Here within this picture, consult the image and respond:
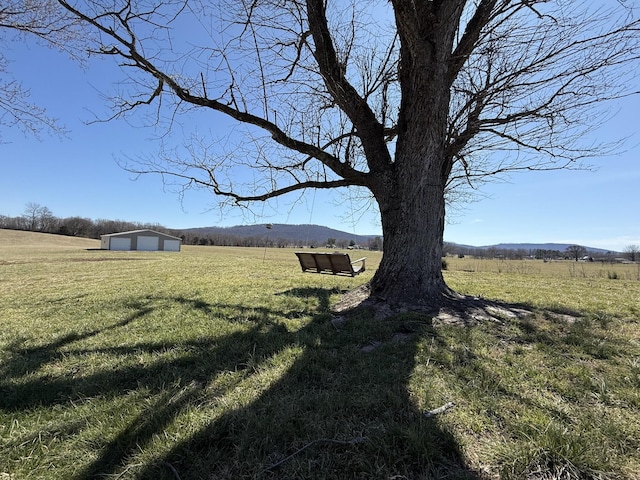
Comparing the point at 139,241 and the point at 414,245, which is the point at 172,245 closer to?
the point at 139,241

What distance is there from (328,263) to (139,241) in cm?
5736

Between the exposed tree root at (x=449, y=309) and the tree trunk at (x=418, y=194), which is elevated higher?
the tree trunk at (x=418, y=194)

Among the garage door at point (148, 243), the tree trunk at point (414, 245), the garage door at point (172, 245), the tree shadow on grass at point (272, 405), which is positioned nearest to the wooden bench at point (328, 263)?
the tree trunk at point (414, 245)

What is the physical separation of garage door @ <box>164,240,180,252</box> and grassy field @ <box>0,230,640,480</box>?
6243cm

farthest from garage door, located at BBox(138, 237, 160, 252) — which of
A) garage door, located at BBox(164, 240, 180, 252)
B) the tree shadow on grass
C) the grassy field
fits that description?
the tree shadow on grass

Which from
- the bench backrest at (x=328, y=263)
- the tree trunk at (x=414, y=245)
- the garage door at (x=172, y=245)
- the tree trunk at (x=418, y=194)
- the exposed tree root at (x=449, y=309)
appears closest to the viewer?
the exposed tree root at (x=449, y=309)

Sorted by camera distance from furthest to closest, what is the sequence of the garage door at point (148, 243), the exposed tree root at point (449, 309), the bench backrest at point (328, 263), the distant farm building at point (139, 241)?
the garage door at point (148, 243) < the distant farm building at point (139, 241) < the bench backrest at point (328, 263) < the exposed tree root at point (449, 309)

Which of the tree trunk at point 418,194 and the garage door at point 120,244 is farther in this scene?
the garage door at point 120,244

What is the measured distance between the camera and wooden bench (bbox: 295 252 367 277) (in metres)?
9.92

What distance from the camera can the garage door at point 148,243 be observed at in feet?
188

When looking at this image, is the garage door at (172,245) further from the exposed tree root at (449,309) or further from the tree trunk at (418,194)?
the tree trunk at (418,194)

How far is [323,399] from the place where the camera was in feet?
7.50

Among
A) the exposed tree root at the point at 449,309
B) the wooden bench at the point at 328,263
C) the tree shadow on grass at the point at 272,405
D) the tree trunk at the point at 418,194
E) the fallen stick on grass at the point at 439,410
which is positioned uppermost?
the tree trunk at the point at 418,194

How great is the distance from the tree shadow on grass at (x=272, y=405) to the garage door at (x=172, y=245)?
2499 inches
